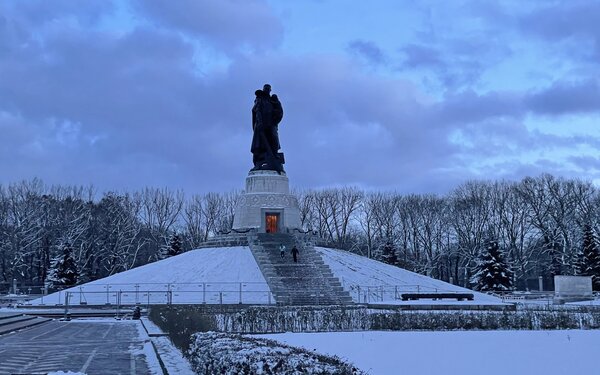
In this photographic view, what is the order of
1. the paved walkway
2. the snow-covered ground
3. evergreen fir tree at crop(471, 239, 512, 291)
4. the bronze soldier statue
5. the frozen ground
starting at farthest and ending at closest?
evergreen fir tree at crop(471, 239, 512, 291) → the bronze soldier statue → the snow-covered ground → the paved walkway → the frozen ground

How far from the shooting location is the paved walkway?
1296cm

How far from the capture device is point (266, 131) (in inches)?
1864

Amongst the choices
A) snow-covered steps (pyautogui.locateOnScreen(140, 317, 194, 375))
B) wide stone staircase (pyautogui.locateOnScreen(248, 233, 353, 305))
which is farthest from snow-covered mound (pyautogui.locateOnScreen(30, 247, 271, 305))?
snow-covered steps (pyautogui.locateOnScreen(140, 317, 194, 375))

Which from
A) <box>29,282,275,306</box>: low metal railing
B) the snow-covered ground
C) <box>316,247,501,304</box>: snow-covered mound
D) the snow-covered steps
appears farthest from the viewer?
<box>316,247,501,304</box>: snow-covered mound

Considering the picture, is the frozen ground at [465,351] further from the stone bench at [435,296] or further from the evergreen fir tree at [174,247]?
the evergreen fir tree at [174,247]

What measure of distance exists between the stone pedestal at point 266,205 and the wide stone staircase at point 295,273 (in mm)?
2864

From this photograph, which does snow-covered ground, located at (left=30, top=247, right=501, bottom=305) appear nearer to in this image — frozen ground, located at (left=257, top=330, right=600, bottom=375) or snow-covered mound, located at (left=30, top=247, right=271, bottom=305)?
snow-covered mound, located at (left=30, top=247, right=271, bottom=305)

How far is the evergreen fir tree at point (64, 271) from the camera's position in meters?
53.2

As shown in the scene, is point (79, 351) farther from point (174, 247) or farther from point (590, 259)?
point (174, 247)

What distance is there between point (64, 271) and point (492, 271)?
3383 cm

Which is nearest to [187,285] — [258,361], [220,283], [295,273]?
[220,283]

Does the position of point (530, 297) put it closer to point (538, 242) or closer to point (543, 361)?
point (538, 242)

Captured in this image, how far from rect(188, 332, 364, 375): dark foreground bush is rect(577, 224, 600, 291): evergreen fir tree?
4264 centimetres

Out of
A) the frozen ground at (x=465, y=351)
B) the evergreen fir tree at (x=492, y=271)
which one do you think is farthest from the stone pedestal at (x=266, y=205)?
the frozen ground at (x=465, y=351)
